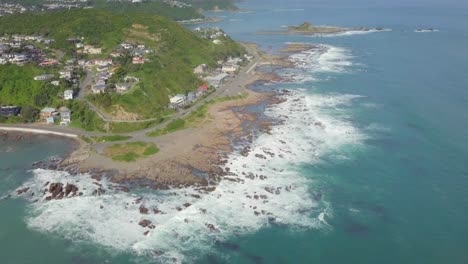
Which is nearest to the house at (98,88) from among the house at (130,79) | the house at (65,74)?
the house at (130,79)

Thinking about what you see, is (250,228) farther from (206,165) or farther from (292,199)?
(206,165)

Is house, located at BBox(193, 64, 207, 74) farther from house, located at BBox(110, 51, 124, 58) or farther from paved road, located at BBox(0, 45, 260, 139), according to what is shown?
house, located at BBox(110, 51, 124, 58)

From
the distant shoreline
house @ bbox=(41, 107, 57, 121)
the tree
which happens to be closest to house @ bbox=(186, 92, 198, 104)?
the distant shoreline

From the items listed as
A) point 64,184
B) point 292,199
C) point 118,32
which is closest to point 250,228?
point 292,199

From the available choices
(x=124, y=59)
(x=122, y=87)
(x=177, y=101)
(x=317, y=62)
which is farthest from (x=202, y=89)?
(x=317, y=62)

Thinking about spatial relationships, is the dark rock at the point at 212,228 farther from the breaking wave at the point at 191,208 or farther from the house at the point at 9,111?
the house at the point at 9,111

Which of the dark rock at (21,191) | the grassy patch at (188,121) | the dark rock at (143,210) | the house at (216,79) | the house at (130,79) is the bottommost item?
the dark rock at (143,210)

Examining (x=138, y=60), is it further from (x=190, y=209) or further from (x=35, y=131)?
(x=190, y=209)
